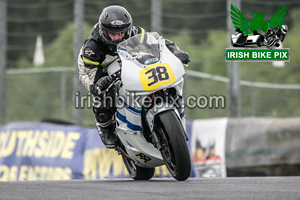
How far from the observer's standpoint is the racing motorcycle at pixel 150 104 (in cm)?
614

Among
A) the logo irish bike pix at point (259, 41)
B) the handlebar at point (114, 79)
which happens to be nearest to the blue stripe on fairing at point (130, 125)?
the handlebar at point (114, 79)

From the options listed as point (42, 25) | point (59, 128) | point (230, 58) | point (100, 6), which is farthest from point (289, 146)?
point (42, 25)

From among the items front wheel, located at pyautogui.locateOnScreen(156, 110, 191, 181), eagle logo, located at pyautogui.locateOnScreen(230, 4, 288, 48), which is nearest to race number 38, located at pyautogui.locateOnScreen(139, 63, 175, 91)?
front wheel, located at pyautogui.locateOnScreen(156, 110, 191, 181)

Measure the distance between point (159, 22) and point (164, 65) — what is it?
4656 millimetres

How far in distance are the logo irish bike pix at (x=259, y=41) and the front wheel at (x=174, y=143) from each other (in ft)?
13.6

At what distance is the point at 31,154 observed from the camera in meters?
11.0

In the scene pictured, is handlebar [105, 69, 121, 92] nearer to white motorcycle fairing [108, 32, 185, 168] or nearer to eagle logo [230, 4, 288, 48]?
white motorcycle fairing [108, 32, 185, 168]

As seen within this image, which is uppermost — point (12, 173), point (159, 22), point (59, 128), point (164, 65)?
point (159, 22)

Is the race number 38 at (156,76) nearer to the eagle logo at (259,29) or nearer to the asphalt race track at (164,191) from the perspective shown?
the asphalt race track at (164,191)

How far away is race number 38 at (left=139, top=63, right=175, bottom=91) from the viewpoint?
20.6 feet

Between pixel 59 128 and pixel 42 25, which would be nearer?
pixel 59 128

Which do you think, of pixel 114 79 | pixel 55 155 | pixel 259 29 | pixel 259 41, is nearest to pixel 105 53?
pixel 114 79

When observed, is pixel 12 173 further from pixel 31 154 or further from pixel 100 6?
pixel 100 6

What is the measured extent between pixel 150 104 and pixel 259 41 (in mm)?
5108
